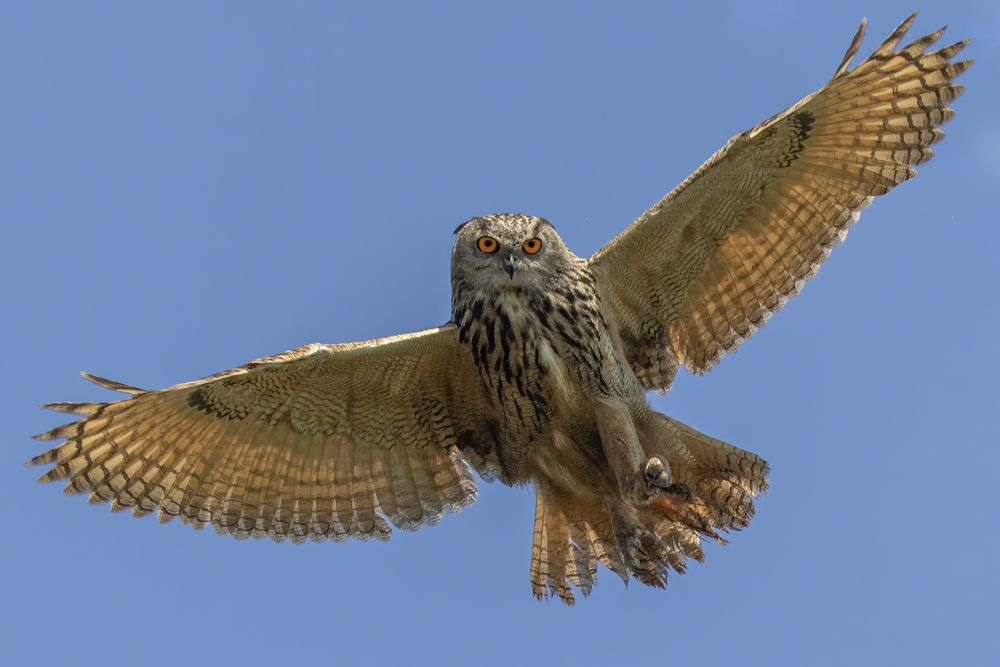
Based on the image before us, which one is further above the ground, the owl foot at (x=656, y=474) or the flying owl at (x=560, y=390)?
the flying owl at (x=560, y=390)

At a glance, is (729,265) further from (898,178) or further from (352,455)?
(352,455)

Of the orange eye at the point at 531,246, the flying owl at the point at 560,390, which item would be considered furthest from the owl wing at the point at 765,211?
the orange eye at the point at 531,246

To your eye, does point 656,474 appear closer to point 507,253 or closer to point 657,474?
point 657,474

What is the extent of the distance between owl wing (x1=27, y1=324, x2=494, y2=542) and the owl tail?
26.4 inches

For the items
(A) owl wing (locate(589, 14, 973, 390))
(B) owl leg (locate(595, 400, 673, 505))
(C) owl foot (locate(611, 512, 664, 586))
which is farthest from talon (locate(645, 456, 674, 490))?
(A) owl wing (locate(589, 14, 973, 390))

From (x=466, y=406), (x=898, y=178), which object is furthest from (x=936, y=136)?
(x=466, y=406)

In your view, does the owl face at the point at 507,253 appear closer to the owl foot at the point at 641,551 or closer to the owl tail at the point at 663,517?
the owl tail at the point at 663,517

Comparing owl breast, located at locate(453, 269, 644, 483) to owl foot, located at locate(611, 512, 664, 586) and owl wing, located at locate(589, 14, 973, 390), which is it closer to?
owl wing, located at locate(589, 14, 973, 390)

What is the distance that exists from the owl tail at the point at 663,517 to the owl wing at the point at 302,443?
0.67 meters

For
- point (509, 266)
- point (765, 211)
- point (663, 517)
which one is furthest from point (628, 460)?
point (765, 211)

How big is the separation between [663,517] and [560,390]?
3.62 ft

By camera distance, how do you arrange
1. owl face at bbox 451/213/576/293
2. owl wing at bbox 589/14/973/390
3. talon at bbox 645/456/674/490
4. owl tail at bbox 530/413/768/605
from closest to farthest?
1. talon at bbox 645/456/674/490
2. owl face at bbox 451/213/576/293
3. owl wing at bbox 589/14/973/390
4. owl tail at bbox 530/413/768/605

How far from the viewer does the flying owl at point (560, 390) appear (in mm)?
6652

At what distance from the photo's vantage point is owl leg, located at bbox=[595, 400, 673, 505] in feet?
21.3
